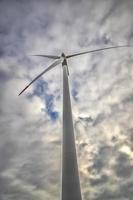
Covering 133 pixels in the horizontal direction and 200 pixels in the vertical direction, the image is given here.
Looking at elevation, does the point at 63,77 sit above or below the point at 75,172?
above

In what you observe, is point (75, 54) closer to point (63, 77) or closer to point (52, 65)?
point (52, 65)

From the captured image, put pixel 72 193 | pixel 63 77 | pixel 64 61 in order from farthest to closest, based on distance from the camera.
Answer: pixel 64 61 → pixel 63 77 → pixel 72 193

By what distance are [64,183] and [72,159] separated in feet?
9.18

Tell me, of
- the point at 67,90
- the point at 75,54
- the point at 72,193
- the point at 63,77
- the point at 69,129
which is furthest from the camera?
the point at 75,54

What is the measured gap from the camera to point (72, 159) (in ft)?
96.7

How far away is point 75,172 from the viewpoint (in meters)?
28.6

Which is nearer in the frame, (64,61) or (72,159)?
(72,159)

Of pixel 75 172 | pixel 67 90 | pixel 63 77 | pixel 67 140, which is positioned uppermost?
pixel 63 77

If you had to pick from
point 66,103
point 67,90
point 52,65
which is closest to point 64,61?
point 52,65

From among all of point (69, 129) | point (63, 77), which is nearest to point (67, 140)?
point (69, 129)

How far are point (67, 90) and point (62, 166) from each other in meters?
12.8

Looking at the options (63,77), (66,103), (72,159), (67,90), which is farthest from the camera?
(63,77)

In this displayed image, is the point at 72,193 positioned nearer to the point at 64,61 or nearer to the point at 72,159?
the point at 72,159

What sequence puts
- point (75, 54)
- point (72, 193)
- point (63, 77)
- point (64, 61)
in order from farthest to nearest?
point (75, 54) → point (64, 61) → point (63, 77) → point (72, 193)
